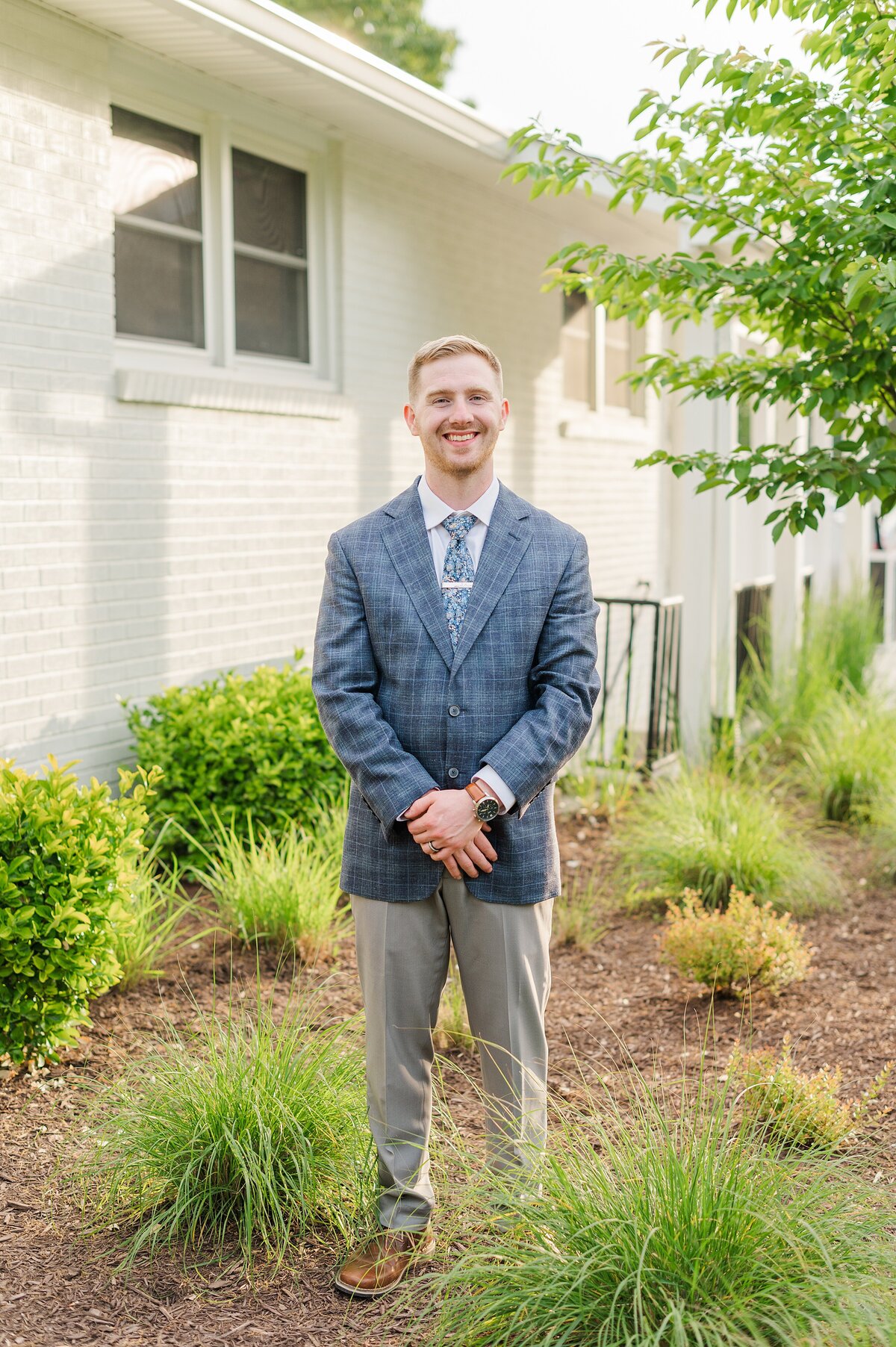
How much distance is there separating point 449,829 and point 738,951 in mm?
2195

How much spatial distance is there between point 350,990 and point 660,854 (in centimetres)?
171

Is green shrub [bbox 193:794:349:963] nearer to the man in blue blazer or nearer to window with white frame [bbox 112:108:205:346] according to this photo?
the man in blue blazer

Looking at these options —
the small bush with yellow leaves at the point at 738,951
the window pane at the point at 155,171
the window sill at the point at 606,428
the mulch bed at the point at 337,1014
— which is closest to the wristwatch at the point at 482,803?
the mulch bed at the point at 337,1014

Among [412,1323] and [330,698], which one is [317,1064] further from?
[330,698]

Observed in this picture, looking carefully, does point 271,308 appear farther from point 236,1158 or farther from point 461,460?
point 236,1158

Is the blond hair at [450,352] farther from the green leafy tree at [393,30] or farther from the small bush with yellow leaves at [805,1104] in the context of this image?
the green leafy tree at [393,30]

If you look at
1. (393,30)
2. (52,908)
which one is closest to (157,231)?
(52,908)

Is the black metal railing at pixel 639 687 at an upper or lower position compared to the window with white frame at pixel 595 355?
lower

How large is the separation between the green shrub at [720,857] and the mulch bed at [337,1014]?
0.16m

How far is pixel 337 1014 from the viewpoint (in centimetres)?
432

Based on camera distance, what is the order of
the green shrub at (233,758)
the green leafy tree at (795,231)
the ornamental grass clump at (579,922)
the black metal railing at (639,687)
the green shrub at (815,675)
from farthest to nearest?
the green shrub at (815,675), the black metal railing at (639,687), the green shrub at (233,758), the ornamental grass clump at (579,922), the green leafy tree at (795,231)

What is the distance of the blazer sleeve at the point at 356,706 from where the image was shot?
Answer: 8.78 ft

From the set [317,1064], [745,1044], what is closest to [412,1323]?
[317,1064]

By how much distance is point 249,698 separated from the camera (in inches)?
226
